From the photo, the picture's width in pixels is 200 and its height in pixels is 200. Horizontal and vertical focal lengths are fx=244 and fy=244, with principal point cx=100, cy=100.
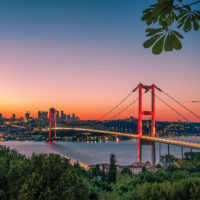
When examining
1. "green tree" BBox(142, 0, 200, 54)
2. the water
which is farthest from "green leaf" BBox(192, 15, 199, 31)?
the water

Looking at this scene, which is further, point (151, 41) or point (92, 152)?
point (92, 152)

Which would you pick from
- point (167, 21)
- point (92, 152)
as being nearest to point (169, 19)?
A: point (167, 21)

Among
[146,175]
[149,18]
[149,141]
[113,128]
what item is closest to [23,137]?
[113,128]

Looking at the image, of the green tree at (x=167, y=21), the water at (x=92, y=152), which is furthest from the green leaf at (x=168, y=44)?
the water at (x=92, y=152)

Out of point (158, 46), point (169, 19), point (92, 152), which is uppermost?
point (169, 19)

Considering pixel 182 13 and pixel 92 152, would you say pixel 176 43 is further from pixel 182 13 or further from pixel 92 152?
pixel 92 152

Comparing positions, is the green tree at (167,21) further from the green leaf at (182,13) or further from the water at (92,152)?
the water at (92,152)

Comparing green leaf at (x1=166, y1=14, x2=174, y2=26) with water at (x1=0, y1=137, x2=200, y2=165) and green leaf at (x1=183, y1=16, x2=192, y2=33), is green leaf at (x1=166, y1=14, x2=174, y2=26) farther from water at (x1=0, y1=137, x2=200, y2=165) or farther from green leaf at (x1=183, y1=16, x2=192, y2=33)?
water at (x1=0, y1=137, x2=200, y2=165)

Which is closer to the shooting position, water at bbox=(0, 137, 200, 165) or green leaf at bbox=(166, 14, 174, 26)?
green leaf at bbox=(166, 14, 174, 26)

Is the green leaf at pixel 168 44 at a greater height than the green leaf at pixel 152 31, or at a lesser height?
lesser

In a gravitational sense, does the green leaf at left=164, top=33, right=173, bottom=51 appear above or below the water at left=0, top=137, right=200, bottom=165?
above

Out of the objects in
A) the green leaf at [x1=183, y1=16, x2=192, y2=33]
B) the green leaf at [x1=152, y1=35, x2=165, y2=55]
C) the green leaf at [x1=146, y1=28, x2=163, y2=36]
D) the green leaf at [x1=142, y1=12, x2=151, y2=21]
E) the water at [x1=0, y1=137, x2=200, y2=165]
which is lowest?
the water at [x1=0, y1=137, x2=200, y2=165]

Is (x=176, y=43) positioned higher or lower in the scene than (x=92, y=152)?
higher
